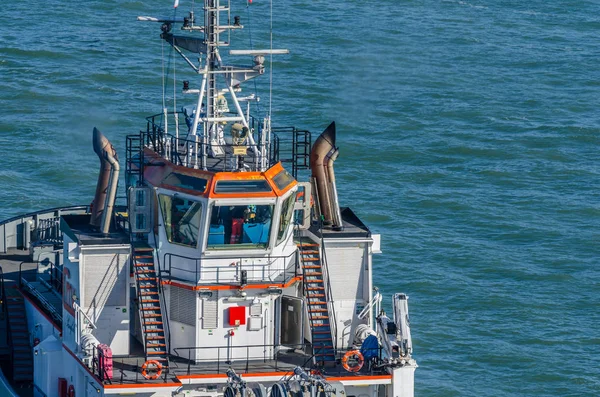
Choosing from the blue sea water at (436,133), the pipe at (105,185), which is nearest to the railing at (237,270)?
the pipe at (105,185)

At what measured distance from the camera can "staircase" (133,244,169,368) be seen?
1683 inches

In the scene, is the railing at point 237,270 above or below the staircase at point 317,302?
above

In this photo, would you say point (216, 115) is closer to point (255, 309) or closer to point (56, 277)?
point (255, 309)

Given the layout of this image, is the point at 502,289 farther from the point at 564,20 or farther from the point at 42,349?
the point at 564,20

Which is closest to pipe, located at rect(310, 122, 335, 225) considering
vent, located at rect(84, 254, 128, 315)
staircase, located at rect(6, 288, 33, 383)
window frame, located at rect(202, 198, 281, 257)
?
window frame, located at rect(202, 198, 281, 257)

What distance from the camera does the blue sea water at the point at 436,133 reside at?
2623 inches

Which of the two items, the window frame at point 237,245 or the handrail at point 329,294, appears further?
the handrail at point 329,294

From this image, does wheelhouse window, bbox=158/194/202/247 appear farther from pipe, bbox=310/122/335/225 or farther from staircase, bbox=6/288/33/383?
staircase, bbox=6/288/33/383

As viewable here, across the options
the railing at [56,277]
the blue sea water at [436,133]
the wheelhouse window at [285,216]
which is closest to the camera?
the wheelhouse window at [285,216]

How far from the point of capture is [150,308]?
42.9m

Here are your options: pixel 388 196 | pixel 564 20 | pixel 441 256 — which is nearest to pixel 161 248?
pixel 441 256

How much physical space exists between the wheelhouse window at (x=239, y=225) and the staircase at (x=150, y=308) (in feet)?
6.84

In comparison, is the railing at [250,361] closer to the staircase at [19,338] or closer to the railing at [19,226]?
the staircase at [19,338]

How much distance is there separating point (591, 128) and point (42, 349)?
5492 centimetres
